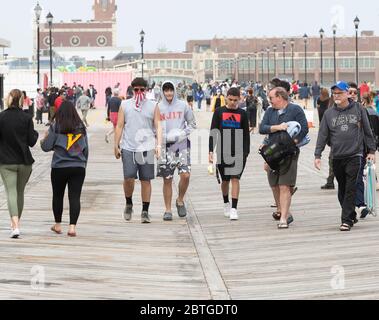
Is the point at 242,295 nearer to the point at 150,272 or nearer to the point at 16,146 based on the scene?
the point at 150,272

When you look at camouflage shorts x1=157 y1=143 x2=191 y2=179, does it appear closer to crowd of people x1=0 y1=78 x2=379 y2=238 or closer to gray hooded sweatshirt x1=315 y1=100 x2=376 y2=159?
crowd of people x1=0 y1=78 x2=379 y2=238

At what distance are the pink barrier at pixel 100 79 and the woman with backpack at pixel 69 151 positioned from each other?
6456 centimetres

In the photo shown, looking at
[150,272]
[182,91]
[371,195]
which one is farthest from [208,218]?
[182,91]

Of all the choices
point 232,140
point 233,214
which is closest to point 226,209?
point 233,214

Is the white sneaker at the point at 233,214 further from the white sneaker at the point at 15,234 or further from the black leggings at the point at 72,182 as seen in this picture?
the white sneaker at the point at 15,234

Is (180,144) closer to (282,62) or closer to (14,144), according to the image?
(14,144)

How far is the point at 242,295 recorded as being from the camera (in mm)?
9477

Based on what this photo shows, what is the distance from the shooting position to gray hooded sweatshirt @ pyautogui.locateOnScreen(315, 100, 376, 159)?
44.5 feet

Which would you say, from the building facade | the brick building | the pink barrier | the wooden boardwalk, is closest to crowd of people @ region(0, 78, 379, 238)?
the wooden boardwalk

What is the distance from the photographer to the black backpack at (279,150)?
540 inches

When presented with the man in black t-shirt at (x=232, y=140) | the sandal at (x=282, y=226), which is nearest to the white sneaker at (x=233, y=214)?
the man in black t-shirt at (x=232, y=140)

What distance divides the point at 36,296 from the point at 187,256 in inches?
111

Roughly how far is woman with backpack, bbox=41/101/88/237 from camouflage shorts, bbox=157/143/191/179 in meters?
1.63

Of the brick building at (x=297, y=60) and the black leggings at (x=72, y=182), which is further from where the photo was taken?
the brick building at (x=297, y=60)
